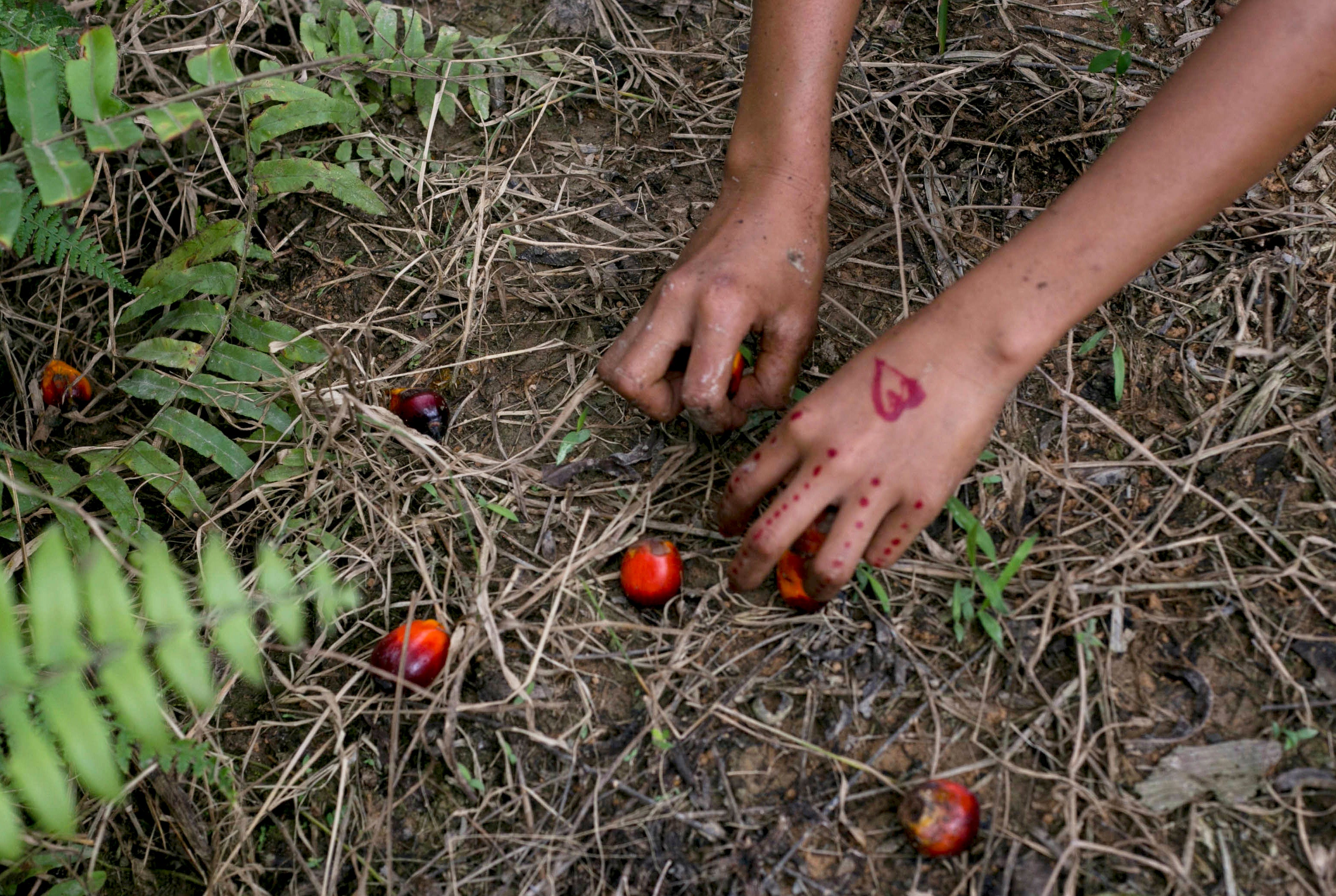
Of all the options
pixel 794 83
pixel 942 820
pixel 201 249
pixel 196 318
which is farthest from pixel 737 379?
pixel 201 249

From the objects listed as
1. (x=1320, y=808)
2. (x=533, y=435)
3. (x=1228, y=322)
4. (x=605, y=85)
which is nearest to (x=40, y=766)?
(x=533, y=435)

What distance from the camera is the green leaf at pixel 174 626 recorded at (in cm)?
146

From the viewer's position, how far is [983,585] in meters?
2.12

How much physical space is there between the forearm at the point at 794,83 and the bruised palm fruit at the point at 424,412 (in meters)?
1.00

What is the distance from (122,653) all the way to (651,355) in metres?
1.21

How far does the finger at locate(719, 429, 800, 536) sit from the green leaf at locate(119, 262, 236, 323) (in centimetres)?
169

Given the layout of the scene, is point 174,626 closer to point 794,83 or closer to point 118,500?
point 118,500

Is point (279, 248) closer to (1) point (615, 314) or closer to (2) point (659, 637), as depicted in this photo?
(1) point (615, 314)

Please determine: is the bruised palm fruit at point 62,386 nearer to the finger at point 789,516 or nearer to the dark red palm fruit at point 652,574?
the dark red palm fruit at point 652,574

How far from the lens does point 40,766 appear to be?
1388 millimetres

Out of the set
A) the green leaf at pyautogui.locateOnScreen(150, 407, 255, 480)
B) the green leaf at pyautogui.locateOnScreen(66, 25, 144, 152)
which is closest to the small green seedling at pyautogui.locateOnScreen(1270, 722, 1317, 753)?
the green leaf at pyautogui.locateOnScreen(150, 407, 255, 480)

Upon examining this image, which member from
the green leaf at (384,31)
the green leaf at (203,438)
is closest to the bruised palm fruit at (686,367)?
the green leaf at (203,438)

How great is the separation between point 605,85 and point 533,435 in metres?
1.33

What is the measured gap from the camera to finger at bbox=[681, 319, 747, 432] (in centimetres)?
212
